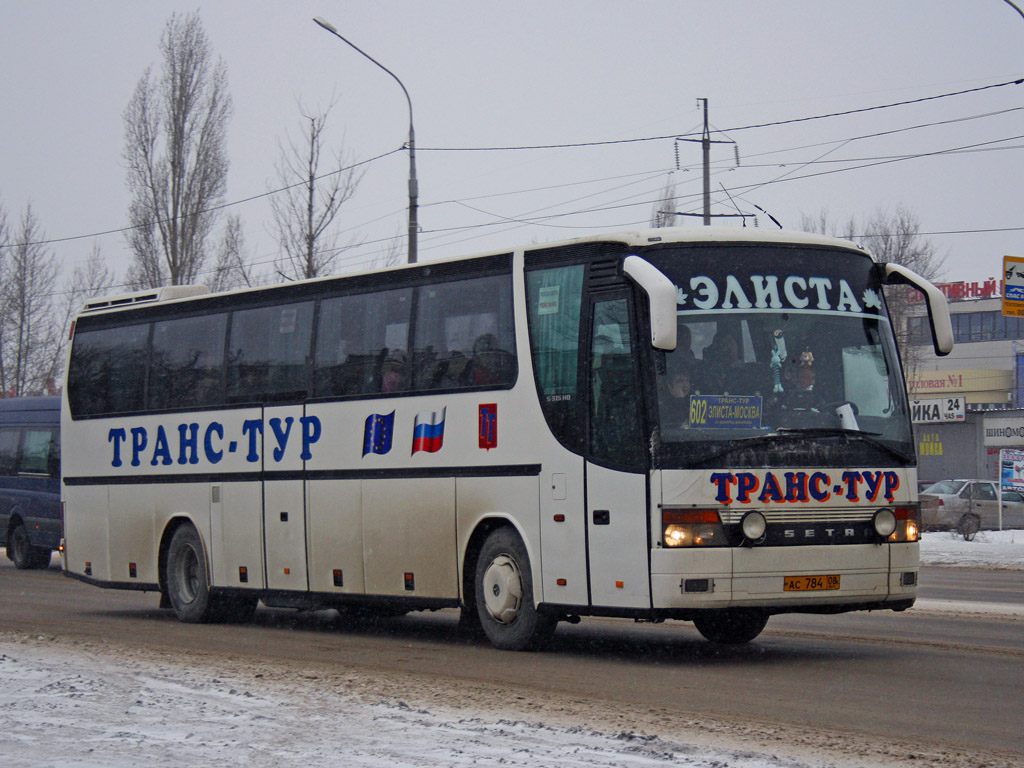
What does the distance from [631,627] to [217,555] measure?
4.58 m

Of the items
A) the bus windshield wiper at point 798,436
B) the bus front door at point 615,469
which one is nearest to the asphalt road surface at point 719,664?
the bus front door at point 615,469

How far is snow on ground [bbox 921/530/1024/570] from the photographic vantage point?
90.2 ft

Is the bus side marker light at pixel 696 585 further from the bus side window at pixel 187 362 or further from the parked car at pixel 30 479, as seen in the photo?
the parked car at pixel 30 479

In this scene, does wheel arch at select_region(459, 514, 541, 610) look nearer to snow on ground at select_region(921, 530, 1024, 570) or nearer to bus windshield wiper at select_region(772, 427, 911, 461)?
bus windshield wiper at select_region(772, 427, 911, 461)

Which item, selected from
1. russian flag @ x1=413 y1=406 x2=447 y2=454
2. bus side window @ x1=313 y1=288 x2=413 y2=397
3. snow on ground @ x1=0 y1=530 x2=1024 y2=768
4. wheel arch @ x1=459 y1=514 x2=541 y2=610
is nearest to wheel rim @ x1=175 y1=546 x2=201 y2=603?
bus side window @ x1=313 y1=288 x2=413 y2=397

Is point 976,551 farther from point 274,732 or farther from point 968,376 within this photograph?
point 968,376

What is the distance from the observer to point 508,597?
12156 millimetres

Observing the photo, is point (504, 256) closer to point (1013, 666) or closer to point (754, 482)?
point (754, 482)

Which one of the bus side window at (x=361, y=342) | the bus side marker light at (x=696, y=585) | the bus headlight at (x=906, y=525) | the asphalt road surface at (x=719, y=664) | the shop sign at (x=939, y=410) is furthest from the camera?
the shop sign at (x=939, y=410)

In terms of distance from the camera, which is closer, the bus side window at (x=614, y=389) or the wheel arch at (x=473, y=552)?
the bus side window at (x=614, y=389)

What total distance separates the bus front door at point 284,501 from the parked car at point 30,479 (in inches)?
458

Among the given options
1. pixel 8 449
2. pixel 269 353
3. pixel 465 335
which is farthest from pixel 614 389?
pixel 8 449

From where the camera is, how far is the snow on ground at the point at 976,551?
27500mm

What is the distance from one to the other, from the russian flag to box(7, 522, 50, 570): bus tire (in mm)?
15345
